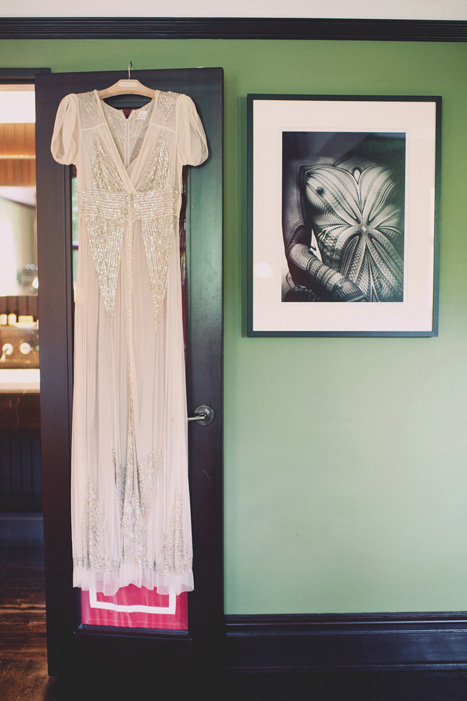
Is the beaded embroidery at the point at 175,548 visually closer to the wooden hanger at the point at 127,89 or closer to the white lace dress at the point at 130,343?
the white lace dress at the point at 130,343

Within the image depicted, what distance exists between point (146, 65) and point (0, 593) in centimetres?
267

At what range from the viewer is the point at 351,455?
6.36ft

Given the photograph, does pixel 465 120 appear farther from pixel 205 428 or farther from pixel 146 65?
pixel 205 428

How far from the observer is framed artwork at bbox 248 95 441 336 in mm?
1834

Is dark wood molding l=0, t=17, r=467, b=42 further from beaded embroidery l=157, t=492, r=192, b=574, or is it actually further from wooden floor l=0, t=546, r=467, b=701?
wooden floor l=0, t=546, r=467, b=701

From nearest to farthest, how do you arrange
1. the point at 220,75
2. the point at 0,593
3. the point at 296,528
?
the point at 220,75
the point at 296,528
the point at 0,593

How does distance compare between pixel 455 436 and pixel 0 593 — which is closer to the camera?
pixel 455 436

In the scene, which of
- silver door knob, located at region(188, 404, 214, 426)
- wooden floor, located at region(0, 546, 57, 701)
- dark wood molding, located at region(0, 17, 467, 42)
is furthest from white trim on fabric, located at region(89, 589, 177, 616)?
dark wood molding, located at region(0, 17, 467, 42)

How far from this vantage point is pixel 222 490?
1.81 meters

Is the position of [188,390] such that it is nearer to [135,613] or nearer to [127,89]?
[135,613]

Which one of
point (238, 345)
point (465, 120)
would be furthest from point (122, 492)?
point (465, 120)

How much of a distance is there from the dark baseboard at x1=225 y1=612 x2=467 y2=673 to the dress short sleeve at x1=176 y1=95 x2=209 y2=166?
1.82m

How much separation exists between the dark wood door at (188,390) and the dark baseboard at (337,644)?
157mm

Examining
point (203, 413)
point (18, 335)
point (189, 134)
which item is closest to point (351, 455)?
point (203, 413)
